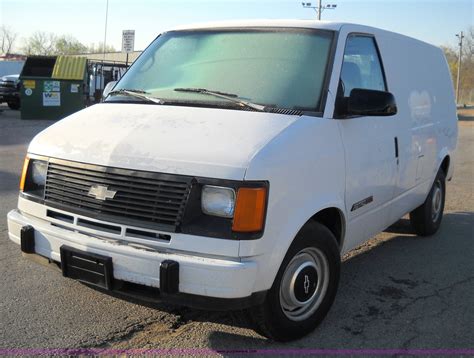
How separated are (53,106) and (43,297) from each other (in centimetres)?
1555

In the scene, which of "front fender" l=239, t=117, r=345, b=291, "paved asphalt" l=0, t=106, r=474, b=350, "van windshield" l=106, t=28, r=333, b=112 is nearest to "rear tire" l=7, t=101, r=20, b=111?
"paved asphalt" l=0, t=106, r=474, b=350

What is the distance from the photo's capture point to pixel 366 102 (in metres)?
3.63

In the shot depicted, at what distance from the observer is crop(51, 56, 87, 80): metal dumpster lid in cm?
1823

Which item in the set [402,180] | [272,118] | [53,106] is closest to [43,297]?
[272,118]

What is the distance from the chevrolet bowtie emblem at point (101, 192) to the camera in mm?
3115

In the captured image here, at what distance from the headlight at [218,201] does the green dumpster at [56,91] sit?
54.0ft

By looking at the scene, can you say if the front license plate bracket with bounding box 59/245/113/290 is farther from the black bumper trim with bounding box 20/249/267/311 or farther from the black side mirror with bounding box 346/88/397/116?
the black side mirror with bounding box 346/88/397/116

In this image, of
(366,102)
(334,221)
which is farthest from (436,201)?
(366,102)

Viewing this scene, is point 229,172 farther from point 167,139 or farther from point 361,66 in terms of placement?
point 361,66

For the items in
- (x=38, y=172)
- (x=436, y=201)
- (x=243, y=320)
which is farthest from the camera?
(x=436, y=201)

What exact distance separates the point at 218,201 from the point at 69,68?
17.0 meters

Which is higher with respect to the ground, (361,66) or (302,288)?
(361,66)

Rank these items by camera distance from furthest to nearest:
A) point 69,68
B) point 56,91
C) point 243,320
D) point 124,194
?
1. point 69,68
2. point 56,91
3. point 243,320
4. point 124,194

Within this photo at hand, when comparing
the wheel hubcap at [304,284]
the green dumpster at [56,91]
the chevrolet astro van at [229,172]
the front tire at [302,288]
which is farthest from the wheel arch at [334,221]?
the green dumpster at [56,91]
